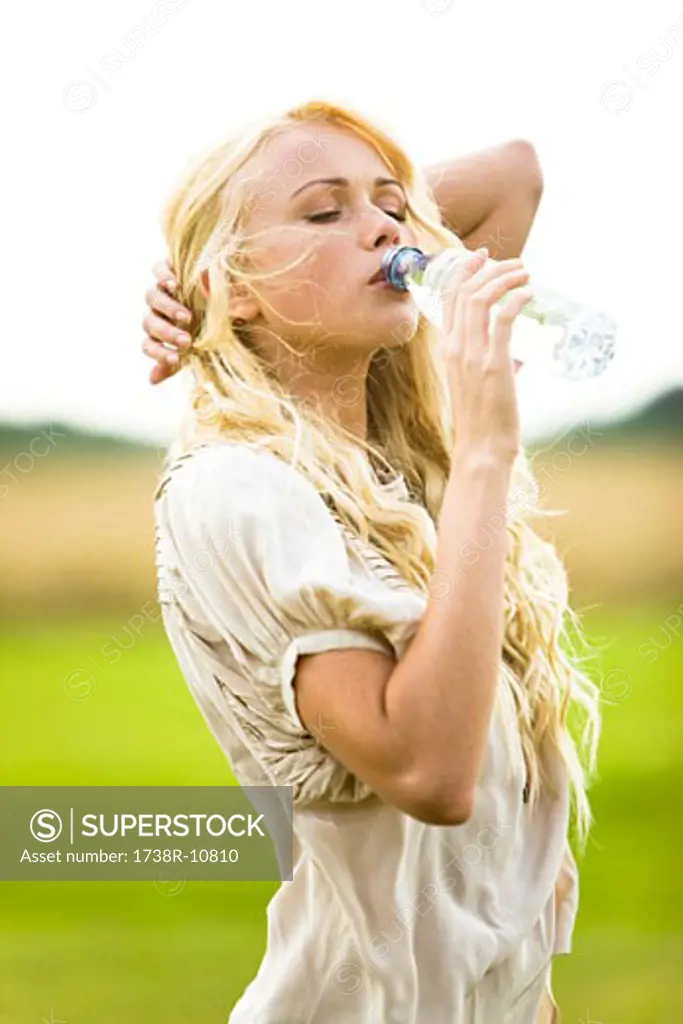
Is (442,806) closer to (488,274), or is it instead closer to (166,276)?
(488,274)

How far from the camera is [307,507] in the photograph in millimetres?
1117

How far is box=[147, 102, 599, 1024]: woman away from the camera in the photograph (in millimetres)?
1062

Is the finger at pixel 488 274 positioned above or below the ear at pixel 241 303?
above

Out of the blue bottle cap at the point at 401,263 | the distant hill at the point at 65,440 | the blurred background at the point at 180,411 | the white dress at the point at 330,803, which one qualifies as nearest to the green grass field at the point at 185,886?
the blurred background at the point at 180,411

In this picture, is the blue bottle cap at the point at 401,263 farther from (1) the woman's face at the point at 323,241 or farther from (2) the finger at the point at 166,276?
(2) the finger at the point at 166,276

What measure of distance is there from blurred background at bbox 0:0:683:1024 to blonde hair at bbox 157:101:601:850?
25cm

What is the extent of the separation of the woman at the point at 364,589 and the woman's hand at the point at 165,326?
0.04ft

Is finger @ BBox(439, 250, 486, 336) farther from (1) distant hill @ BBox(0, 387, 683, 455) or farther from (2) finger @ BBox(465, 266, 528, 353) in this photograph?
(1) distant hill @ BBox(0, 387, 683, 455)

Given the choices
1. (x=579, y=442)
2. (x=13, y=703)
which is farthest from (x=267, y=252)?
(x=13, y=703)

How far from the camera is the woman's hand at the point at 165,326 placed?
4.09ft

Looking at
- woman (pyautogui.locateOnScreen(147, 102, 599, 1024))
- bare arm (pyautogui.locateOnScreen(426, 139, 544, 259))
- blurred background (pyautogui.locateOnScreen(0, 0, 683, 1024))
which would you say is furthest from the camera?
blurred background (pyautogui.locateOnScreen(0, 0, 683, 1024))

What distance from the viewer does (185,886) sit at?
156cm

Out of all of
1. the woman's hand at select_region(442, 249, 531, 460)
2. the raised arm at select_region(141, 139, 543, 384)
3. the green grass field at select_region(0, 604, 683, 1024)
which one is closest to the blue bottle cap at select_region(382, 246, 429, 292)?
the woman's hand at select_region(442, 249, 531, 460)

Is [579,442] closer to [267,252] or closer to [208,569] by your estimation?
[267,252]
